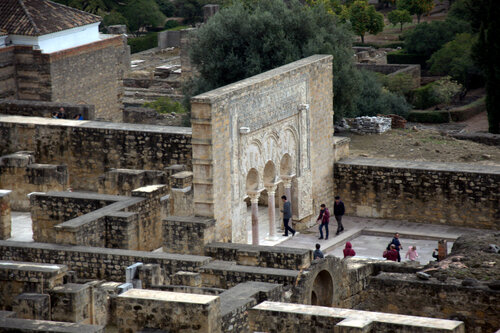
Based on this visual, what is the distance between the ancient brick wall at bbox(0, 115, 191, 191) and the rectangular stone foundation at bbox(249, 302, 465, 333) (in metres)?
11.9

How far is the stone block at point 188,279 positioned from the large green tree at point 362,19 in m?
44.2

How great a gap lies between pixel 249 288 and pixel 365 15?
151 ft

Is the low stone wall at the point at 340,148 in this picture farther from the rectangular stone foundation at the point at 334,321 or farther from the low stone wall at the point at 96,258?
the rectangular stone foundation at the point at 334,321

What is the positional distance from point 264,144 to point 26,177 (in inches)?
248

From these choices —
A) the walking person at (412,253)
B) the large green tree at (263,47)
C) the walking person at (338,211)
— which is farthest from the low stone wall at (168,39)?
the walking person at (412,253)

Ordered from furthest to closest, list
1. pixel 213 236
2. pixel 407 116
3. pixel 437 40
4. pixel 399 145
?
pixel 437 40
pixel 407 116
pixel 399 145
pixel 213 236

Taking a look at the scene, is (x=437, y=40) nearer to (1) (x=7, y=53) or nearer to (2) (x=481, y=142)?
(2) (x=481, y=142)

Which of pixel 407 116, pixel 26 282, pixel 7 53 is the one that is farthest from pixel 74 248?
pixel 407 116

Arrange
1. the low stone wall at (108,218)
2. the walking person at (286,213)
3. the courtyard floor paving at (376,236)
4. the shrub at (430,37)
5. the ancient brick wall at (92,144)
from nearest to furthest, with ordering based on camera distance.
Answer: the low stone wall at (108,218)
the courtyard floor paving at (376,236)
the walking person at (286,213)
the ancient brick wall at (92,144)
the shrub at (430,37)

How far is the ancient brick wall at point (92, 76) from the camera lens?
1378 inches

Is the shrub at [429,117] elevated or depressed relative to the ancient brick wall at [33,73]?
depressed

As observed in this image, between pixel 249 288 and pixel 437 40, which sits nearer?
pixel 249 288

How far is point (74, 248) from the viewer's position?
73.0ft

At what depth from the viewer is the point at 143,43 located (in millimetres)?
63406
